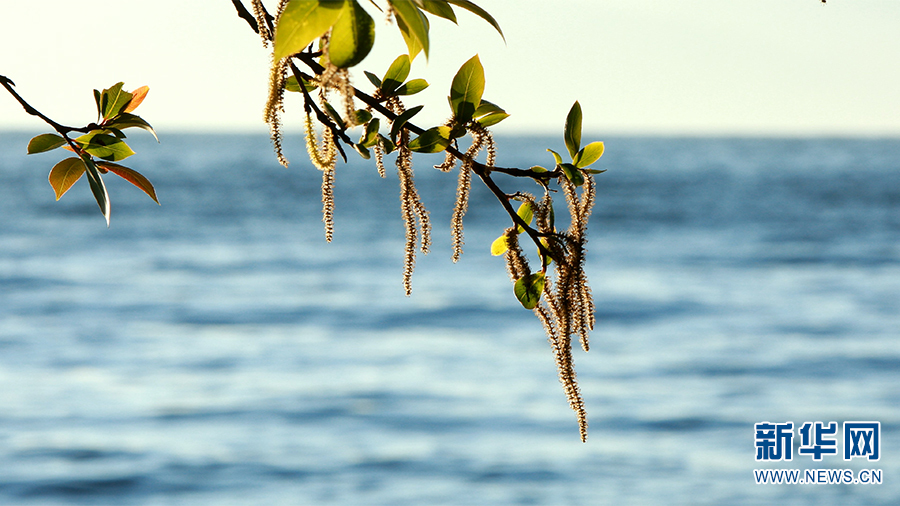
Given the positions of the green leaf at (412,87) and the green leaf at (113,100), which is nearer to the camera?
the green leaf at (412,87)

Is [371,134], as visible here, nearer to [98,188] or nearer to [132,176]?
[98,188]

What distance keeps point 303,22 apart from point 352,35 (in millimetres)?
50

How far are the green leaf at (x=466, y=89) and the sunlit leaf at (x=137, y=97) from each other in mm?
776

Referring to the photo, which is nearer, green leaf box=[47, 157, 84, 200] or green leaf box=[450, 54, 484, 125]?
green leaf box=[450, 54, 484, 125]

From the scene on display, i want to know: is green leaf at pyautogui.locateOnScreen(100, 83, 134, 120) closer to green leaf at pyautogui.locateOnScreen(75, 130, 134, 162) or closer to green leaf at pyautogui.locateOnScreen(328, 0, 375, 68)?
green leaf at pyautogui.locateOnScreen(75, 130, 134, 162)

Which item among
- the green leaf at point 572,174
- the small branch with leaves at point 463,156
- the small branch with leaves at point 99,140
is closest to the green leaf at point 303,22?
the small branch with leaves at point 463,156

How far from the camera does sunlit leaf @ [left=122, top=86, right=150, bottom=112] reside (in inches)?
66.2

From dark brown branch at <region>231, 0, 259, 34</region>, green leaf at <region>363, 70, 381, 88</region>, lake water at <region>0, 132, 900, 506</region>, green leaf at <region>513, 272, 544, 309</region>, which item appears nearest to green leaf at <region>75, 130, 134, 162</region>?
dark brown branch at <region>231, 0, 259, 34</region>

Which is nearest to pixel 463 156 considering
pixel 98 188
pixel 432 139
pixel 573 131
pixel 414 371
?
pixel 432 139

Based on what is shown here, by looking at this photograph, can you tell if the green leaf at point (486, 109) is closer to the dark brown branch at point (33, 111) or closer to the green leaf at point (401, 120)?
the green leaf at point (401, 120)

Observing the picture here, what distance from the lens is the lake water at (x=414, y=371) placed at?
338 inches

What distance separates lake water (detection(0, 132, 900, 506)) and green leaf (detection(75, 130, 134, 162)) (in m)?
6.99

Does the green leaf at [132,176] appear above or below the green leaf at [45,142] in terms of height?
below

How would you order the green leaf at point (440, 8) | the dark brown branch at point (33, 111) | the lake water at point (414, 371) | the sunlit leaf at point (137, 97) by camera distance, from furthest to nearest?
the lake water at point (414, 371) → the sunlit leaf at point (137, 97) → the dark brown branch at point (33, 111) → the green leaf at point (440, 8)
